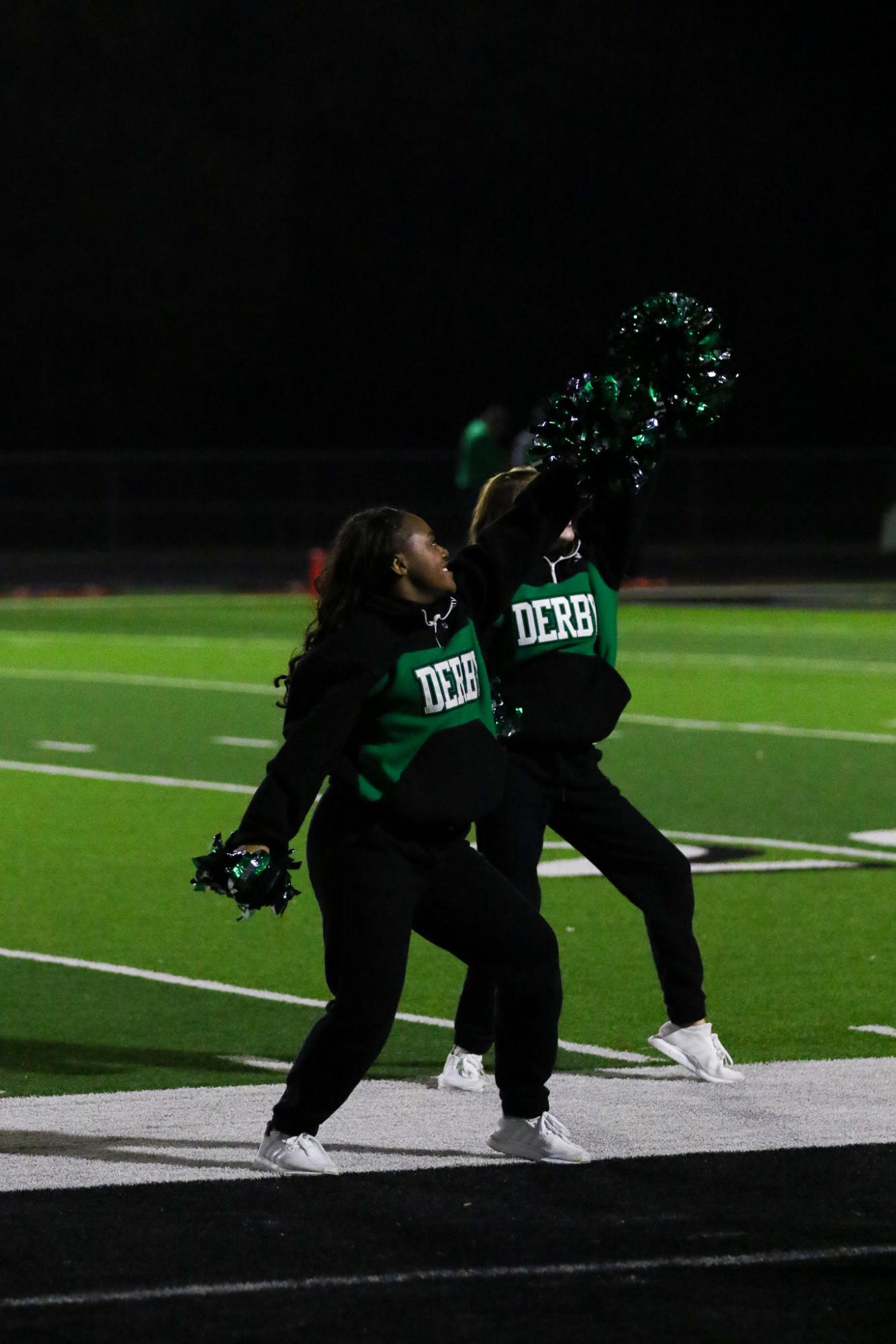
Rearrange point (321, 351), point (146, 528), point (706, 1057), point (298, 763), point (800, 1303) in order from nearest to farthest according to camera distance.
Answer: point (800, 1303) < point (298, 763) < point (706, 1057) < point (146, 528) < point (321, 351)

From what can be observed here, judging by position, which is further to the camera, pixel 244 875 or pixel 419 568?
pixel 419 568

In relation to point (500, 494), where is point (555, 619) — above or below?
below

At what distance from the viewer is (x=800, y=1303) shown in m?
4.54

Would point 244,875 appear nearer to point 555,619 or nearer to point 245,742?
point 555,619

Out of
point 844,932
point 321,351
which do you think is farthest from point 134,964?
point 321,351

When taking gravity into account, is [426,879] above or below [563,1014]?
above

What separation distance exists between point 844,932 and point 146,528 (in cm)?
3278

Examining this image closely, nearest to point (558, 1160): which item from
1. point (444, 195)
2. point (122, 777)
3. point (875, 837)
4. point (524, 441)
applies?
point (875, 837)

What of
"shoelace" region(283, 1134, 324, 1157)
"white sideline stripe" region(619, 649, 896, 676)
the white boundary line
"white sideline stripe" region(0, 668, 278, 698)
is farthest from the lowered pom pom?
"white sideline stripe" region(619, 649, 896, 676)

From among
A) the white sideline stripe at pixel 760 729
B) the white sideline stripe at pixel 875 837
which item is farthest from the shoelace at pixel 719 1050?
the white sideline stripe at pixel 760 729

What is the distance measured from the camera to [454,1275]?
471 centimetres

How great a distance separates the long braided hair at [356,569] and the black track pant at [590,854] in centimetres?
112

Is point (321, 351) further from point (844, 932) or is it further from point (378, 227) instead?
point (844, 932)

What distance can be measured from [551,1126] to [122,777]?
8.56 meters
